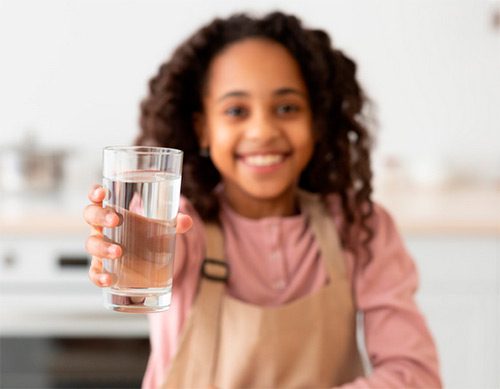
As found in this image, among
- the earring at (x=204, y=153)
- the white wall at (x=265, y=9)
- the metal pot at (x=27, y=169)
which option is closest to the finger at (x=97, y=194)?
the earring at (x=204, y=153)

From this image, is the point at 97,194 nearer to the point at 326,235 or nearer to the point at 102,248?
the point at 102,248

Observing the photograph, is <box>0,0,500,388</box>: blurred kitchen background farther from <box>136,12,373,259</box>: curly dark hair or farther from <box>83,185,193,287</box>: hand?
<box>83,185,193,287</box>: hand

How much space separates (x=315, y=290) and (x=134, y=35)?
145 cm

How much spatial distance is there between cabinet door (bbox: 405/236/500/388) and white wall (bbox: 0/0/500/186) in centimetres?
56

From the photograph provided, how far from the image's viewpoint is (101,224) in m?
0.64

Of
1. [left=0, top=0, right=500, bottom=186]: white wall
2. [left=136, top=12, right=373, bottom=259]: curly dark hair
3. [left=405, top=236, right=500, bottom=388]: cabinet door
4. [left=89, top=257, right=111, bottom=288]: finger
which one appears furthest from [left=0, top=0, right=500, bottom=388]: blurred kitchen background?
[left=89, top=257, right=111, bottom=288]: finger

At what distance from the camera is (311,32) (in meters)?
1.22

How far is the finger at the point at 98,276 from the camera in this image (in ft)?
2.16

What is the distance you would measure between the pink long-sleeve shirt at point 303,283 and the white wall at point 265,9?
120 cm

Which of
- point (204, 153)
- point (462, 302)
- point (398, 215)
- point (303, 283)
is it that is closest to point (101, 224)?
point (303, 283)

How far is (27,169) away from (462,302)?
1281mm

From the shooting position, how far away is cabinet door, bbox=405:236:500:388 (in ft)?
5.98

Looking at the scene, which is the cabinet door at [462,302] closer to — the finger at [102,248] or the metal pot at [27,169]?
the metal pot at [27,169]

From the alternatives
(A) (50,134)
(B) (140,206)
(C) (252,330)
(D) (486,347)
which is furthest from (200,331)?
(A) (50,134)
